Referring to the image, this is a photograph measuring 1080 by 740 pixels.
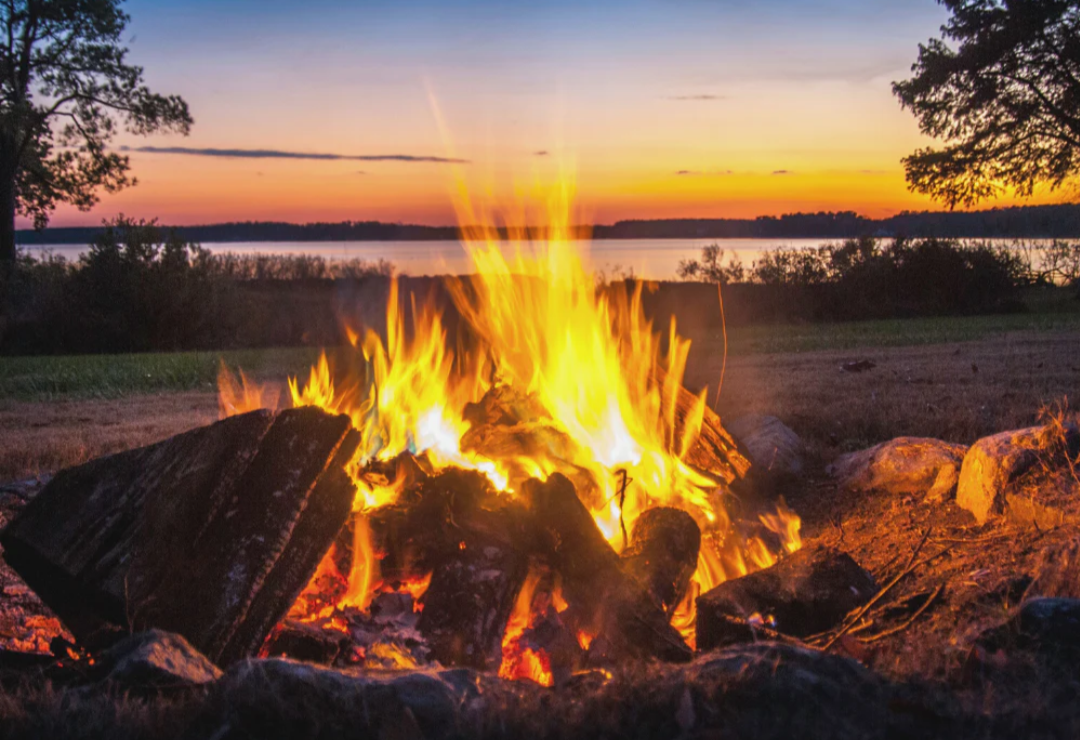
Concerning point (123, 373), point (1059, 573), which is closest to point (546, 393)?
point (1059, 573)

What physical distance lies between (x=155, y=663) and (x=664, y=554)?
235cm

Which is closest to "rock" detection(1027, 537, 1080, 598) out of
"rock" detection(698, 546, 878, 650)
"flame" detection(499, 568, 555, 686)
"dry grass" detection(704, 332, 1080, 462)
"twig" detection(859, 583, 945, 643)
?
"twig" detection(859, 583, 945, 643)

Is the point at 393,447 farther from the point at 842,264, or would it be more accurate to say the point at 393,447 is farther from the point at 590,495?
the point at 842,264

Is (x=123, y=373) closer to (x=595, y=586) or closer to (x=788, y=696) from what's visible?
(x=595, y=586)

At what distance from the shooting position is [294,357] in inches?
675

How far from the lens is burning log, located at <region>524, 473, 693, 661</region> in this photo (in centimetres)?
334

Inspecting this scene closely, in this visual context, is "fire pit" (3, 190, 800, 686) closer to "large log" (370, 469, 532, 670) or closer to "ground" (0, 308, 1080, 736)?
"large log" (370, 469, 532, 670)

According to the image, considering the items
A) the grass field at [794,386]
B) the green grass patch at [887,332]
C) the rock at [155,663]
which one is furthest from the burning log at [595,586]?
the green grass patch at [887,332]

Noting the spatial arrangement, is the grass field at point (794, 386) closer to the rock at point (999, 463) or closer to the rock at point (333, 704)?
the rock at point (999, 463)

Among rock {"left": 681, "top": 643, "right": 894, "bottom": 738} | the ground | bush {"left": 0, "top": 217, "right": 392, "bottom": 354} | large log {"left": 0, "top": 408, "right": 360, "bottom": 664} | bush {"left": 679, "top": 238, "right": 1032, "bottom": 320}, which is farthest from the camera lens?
bush {"left": 679, "top": 238, "right": 1032, "bottom": 320}

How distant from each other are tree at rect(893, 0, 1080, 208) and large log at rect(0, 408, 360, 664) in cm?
2293

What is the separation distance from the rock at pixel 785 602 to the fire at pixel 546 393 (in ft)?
3.18

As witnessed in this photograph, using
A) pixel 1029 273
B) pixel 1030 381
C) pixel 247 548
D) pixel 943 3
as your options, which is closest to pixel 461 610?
pixel 247 548

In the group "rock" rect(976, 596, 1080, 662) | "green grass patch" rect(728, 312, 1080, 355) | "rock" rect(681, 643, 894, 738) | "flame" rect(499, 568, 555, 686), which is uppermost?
"green grass patch" rect(728, 312, 1080, 355)
